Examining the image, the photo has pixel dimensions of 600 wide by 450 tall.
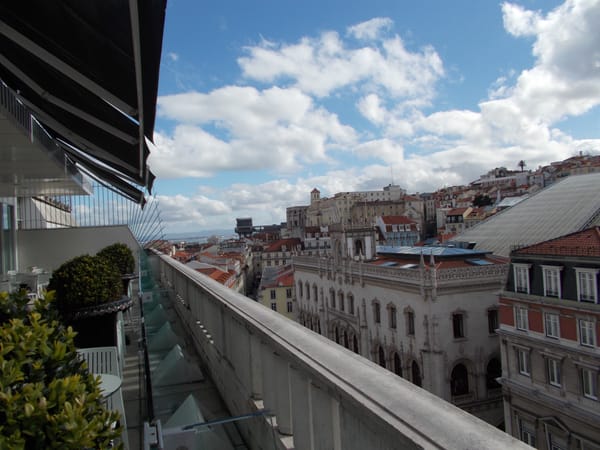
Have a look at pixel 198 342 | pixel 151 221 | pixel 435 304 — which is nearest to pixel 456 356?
pixel 435 304

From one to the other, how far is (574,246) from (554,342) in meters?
3.21

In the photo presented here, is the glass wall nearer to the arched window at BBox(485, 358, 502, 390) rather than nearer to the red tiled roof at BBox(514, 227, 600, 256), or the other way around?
the red tiled roof at BBox(514, 227, 600, 256)

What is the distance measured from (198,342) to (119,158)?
6.03 metres

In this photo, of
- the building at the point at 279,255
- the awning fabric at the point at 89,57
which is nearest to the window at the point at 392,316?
the awning fabric at the point at 89,57

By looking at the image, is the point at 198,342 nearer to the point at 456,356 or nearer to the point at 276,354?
the point at 276,354

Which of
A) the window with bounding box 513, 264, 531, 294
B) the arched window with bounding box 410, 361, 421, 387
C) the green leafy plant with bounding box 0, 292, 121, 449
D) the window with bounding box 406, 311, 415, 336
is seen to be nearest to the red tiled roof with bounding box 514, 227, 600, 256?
the window with bounding box 513, 264, 531, 294

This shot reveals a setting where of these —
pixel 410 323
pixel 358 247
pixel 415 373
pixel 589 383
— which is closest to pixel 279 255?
pixel 358 247

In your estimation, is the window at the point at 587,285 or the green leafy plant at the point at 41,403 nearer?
the green leafy plant at the point at 41,403

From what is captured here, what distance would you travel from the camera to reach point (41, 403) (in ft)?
3.91

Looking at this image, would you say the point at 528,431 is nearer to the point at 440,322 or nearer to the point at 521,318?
the point at 521,318

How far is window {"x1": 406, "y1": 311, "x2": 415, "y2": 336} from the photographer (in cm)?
2382

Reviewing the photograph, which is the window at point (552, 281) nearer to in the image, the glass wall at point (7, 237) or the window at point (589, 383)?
the window at point (589, 383)

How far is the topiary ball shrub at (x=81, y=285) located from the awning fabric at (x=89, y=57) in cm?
183

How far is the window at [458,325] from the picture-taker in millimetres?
22625
